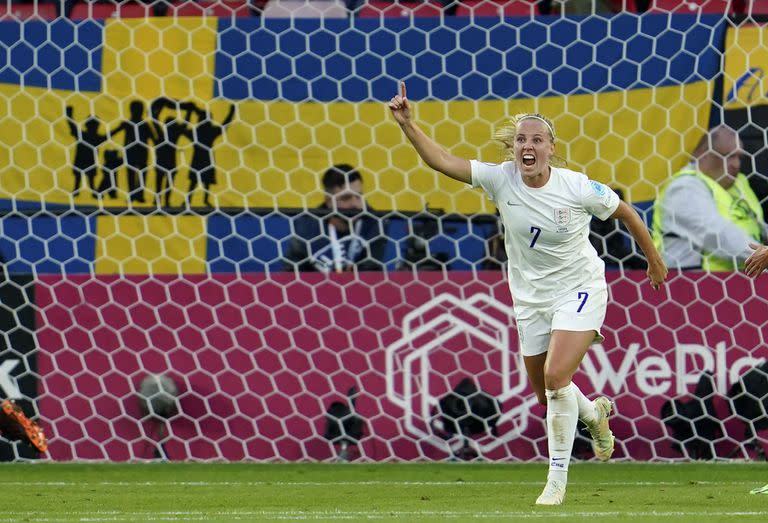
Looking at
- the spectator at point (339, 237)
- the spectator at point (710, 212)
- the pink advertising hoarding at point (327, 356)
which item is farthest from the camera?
the spectator at point (339, 237)

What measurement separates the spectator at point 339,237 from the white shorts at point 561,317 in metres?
2.10

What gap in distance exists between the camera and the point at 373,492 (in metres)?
6.32

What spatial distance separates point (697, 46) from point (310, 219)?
7.88 feet

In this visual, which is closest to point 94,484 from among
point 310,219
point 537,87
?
point 310,219

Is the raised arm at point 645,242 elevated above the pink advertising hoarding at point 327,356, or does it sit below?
above

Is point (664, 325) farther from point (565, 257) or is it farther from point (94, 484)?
point (94, 484)

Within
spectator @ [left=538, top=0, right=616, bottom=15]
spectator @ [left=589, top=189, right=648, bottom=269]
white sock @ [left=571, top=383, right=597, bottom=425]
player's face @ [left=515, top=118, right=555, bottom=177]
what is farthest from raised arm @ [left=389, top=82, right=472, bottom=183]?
spectator @ [left=538, top=0, right=616, bottom=15]

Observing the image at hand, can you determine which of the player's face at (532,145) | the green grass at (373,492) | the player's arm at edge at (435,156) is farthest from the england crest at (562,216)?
the green grass at (373,492)

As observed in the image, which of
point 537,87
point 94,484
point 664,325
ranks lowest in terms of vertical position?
point 94,484

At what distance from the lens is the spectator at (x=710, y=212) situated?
25.9 feet

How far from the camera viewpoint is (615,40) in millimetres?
8195

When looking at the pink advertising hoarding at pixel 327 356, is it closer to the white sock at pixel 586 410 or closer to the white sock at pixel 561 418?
the white sock at pixel 586 410

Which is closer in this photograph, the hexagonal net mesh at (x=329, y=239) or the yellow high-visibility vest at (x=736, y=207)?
the hexagonal net mesh at (x=329, y=239)

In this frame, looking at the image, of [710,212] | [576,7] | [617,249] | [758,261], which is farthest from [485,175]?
[576,7]
